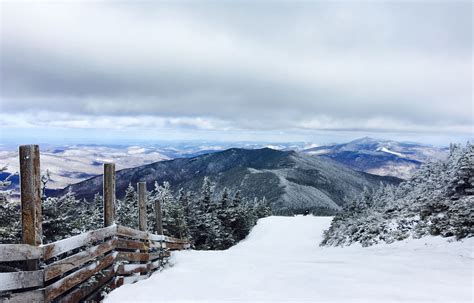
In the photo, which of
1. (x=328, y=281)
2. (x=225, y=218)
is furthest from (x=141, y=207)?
(x=225, y=218)

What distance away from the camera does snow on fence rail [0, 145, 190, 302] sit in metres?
4.45

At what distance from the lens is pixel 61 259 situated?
18.0ft

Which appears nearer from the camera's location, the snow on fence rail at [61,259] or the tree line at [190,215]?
the snow on fence rail at [61,259]

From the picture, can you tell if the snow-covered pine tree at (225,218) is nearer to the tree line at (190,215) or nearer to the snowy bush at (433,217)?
the tree line at (190,215)

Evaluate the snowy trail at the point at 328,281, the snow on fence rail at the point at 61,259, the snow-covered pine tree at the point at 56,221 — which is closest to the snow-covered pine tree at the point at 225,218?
the snow-covered pine tree at the point at 56,221

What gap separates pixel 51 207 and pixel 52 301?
33.1 ft

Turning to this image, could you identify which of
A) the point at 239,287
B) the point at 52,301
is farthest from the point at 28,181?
the point at 239,287

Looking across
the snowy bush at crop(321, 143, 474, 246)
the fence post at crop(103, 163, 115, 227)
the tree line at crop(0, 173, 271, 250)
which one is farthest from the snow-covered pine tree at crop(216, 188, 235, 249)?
the fence post at crop(103, 163, 115, 227)

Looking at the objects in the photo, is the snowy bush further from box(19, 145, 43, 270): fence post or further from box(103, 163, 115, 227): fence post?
box(19, 145, 43, 270): fence post

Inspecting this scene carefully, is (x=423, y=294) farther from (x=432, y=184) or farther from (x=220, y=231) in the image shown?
(x=220, y=231)

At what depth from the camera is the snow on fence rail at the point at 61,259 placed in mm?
4453

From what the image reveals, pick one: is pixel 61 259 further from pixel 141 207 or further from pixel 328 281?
pixel 141 207

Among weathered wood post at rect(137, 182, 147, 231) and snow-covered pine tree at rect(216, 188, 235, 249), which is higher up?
weathered wood post at rect(137, 182, 147, 231)

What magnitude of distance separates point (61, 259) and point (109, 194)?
2.10 metres
